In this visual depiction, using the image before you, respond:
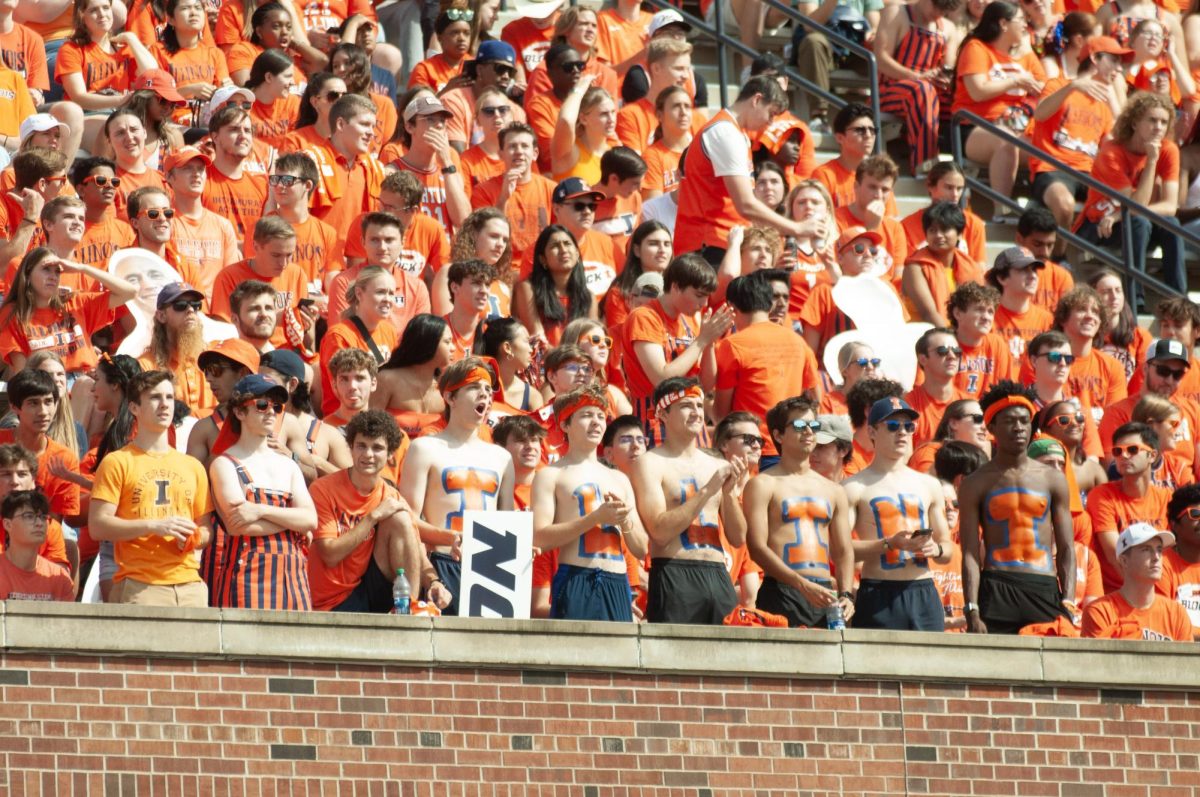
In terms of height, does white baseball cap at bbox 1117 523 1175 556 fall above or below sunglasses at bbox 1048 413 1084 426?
below

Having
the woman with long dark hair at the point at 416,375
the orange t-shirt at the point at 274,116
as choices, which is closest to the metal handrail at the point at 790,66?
the orange t-shirt at the point at 274,116

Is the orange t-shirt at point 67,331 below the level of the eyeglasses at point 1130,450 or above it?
above

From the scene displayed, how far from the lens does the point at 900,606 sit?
1187 centimetres

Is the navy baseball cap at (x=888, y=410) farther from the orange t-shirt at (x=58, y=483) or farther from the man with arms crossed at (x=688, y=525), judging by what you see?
the orange t-shirt at (x=58, y=483)

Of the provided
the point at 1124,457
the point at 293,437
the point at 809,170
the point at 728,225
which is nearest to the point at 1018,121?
the point at 809,170

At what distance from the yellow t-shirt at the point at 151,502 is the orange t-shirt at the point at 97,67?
5.84 meters

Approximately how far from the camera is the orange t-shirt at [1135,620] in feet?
40.2

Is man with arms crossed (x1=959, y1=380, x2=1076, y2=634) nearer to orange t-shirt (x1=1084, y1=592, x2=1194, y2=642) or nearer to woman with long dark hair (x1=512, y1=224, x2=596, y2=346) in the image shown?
orange t-shirt (x1=1084, y1=592, x2=1194, y2=642)

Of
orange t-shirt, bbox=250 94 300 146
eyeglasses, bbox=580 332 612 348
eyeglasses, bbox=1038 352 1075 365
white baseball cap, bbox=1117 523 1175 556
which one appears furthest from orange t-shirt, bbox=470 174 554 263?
white baseball cap, bbox=1117 523 1175 556

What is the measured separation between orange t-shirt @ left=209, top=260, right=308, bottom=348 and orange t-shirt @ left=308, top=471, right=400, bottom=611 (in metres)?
2.33

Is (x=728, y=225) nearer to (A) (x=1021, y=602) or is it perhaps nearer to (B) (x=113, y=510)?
(A) (x=1021, y=602)

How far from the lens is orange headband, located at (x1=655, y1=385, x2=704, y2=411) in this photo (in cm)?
1204

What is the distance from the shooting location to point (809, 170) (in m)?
16.9

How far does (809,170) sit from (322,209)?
3526 mm
